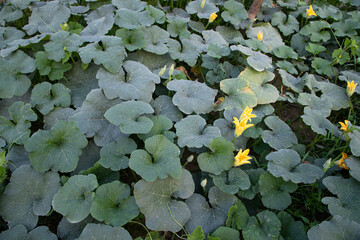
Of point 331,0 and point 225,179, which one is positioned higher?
point 331,0

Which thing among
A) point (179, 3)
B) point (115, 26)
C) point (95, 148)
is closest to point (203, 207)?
point (95, 148)

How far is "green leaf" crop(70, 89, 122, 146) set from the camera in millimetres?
2332

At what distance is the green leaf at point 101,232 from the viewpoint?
177 centimetres

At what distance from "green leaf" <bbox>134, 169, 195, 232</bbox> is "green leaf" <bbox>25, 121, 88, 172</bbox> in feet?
2.00

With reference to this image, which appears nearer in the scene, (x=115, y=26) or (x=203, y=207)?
(x=203, y=207)

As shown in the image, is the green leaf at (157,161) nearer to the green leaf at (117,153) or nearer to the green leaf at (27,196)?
the green leaf at (117,153)

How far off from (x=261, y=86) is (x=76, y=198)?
213 cm

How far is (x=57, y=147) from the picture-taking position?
7.09 ft

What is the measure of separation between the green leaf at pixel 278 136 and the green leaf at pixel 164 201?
872 millimetres

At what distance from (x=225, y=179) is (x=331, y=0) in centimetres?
425

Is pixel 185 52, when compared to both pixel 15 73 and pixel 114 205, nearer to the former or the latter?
pixel 15 73

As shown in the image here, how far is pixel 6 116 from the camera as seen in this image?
2.60 metres

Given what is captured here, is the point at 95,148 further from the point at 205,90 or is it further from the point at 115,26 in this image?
the point at 115,26

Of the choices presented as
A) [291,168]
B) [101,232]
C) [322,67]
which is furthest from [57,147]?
[322,67]
